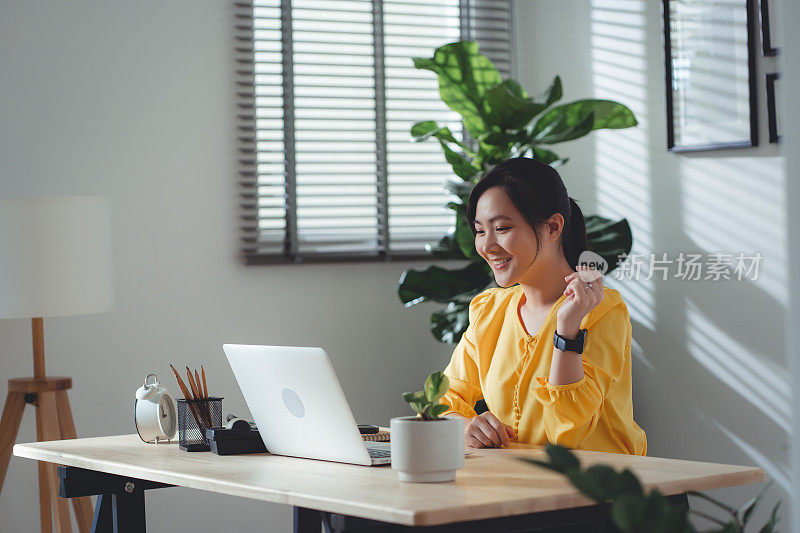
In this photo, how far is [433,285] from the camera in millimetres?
3562

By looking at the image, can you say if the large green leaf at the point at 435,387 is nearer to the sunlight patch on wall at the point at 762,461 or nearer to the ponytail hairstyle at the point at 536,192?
the ponytail hairstyle at the point at 536,192

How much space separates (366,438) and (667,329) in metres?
1.56

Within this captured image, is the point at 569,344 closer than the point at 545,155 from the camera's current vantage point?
Yes

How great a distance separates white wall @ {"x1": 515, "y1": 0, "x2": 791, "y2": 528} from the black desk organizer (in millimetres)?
1660

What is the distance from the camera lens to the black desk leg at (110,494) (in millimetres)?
2207

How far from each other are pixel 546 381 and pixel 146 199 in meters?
1.87

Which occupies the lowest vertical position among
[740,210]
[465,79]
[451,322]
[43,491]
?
[43,491]

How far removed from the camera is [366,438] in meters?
2.22

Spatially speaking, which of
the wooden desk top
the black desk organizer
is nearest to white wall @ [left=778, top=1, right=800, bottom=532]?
the wooden desk top

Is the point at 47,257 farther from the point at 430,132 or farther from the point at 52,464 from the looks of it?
the point at 430,132

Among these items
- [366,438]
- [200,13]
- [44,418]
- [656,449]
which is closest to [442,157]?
[200,13]

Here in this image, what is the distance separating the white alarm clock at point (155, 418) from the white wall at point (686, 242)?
1756 mm

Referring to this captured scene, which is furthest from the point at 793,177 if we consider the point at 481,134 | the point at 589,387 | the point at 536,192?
the point at 481,134

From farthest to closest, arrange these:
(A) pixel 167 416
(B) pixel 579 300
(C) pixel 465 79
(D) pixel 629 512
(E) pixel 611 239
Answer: (C) pixel 465 79
(E) pixel 611 239
(A) pixel 167 416
(B) pixel 579 300
(D) pixel 629 512
